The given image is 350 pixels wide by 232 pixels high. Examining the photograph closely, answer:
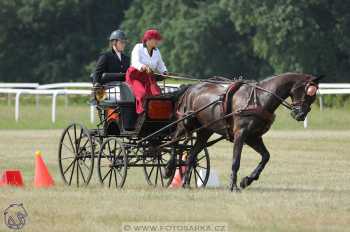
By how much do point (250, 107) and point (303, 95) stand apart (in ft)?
2.14

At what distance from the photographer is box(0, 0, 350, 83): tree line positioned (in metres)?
46.8

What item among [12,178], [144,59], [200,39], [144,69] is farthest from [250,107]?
[200,39]

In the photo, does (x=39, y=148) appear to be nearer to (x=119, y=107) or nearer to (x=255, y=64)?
(x=119, y=107)

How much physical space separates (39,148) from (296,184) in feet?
27.5

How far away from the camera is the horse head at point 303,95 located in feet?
46.5

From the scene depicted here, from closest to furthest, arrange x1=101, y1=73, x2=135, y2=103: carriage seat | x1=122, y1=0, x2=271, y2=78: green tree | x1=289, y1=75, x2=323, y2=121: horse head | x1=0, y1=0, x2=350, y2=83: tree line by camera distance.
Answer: x1=289, y1=75, x2=323, y2=121: horse head < x1=101, y1=73, x2=135, y2=103: carriage seat < x1=0, y1=0, x2=350, y2=83: tree line < x1=122, y1=0, x2=271, y2=78: green tree

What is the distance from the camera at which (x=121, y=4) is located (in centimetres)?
6106

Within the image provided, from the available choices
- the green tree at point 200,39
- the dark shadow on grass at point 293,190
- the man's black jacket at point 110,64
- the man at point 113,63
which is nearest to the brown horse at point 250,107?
the dark shadow on grass at point 293,190

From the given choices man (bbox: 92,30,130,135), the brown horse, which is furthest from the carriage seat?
the brown horse

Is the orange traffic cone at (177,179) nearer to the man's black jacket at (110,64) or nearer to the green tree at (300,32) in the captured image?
the man's black jacket at (110,64)

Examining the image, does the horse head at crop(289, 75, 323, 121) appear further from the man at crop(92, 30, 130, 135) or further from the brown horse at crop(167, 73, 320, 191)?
the man at crop(92, 30, 130, 135)

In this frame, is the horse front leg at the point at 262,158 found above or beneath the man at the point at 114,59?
beneath

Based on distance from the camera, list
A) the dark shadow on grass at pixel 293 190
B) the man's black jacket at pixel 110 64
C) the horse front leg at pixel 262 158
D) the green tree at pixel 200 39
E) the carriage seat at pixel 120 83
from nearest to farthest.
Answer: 1. the horse front leg at pixel 262 158
2. the dark shadow on grass at pixel 293 190
3. the carriage seat at pixel 120 83
4. the man's black jacket at pixel 110 64
5. the green tree at pixel 200 39

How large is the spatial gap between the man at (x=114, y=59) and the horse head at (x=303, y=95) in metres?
2.84
